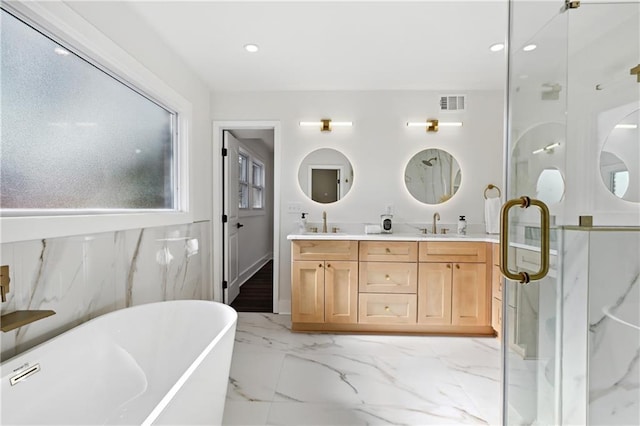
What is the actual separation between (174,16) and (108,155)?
1002 mm

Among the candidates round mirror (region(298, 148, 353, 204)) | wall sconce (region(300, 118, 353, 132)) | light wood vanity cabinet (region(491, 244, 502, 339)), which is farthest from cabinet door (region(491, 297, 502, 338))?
wall sconce (region(300, 118, 353, 132))

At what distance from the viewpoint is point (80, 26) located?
1467 mm

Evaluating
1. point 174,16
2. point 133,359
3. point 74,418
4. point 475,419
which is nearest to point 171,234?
point 133,359

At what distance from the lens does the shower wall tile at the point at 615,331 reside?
997mm

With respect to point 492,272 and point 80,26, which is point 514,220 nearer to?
point 492,272

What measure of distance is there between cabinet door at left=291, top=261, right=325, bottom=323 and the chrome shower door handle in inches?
70.4

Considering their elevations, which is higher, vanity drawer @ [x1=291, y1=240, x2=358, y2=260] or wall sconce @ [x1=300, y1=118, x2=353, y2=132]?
wall sconce @ [x1=300, y1=118, x2=353, y2=132]

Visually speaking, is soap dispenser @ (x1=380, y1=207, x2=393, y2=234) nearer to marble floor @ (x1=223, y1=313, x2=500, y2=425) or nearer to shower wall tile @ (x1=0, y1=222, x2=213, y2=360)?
marble floor @ (x1=223, y1=313, x2=500, y2=425)

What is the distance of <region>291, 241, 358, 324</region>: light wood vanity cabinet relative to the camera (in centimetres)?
265

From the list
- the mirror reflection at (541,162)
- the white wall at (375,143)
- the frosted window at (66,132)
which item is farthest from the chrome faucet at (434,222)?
the frosted window at (66,132)

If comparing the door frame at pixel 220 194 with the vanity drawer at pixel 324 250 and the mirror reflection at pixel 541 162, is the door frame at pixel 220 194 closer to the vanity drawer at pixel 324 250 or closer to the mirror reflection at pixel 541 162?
the vanity drawer at pixel 324 250

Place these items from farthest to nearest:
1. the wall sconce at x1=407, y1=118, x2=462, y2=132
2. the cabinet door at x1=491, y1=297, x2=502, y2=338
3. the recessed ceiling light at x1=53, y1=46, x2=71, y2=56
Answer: the wall sconce at x1=407, y1=118, x2=462, y2=132, the cabinet door at x1=491, y1=297, x2=502, y2=338, the recessed ceiling light at x1=53, y1=46, x2=71, y2=56

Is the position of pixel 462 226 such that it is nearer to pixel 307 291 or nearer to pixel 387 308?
pixel 387 308

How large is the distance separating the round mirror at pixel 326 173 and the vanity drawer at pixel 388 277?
89cm
